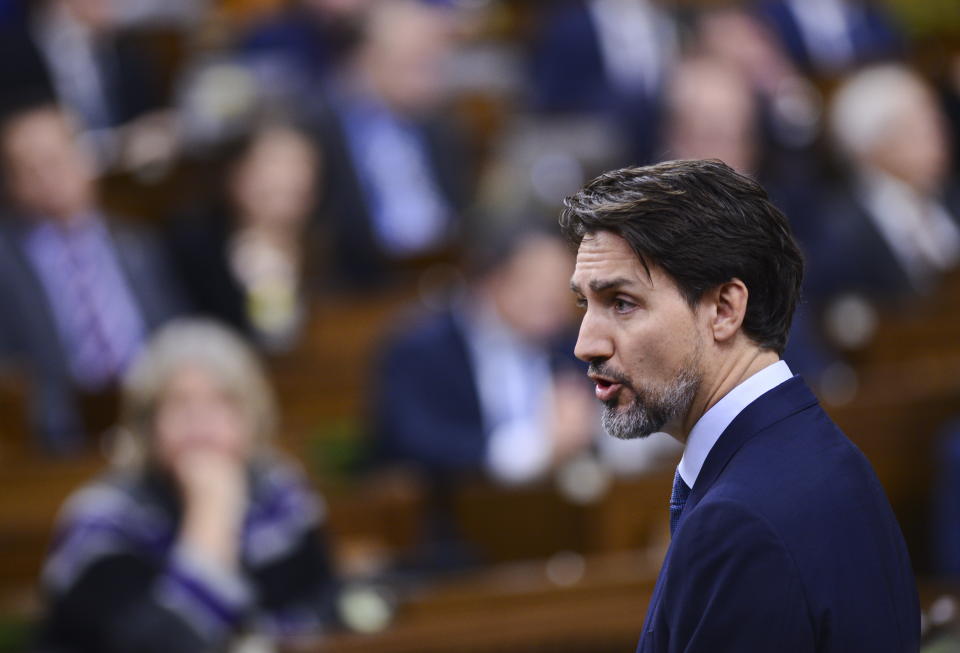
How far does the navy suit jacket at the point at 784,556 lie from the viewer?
1.33 meters

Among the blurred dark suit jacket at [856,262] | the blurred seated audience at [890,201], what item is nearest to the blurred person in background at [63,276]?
the blurred dark suit jacket at [856,262]

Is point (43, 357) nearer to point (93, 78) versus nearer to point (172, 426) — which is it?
point (172, 426)

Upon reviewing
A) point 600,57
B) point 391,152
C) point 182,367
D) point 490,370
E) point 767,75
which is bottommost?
point 182,367

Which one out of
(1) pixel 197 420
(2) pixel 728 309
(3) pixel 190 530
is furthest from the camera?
(1) pixel 197 420

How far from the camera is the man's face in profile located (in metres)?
1.45

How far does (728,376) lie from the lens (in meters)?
1.48

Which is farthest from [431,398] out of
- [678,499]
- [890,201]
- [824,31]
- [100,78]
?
[824,31]

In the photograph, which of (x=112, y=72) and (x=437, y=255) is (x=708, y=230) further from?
(x=112, y=72)

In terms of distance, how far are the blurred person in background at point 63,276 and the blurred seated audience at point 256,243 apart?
17 cm

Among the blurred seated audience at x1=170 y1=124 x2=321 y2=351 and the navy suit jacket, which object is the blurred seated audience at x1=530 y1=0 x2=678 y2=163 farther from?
the navy suit jacket

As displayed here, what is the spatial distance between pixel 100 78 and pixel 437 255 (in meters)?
1.73

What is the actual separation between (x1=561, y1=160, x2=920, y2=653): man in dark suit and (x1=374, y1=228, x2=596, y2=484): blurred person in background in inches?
116

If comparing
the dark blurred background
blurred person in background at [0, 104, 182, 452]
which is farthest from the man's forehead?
blurred person in background at [0, 104, 182, 452]

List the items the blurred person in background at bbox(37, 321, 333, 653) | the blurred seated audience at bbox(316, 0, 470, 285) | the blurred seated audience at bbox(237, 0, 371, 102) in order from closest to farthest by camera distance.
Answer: the blurred person in background at bbox(37, 321, 333, 653) < the blurred seated audience at bbox(316, 0, 470, 285) < the blurred seated audience at bbox(237, 0, 371, 102)
